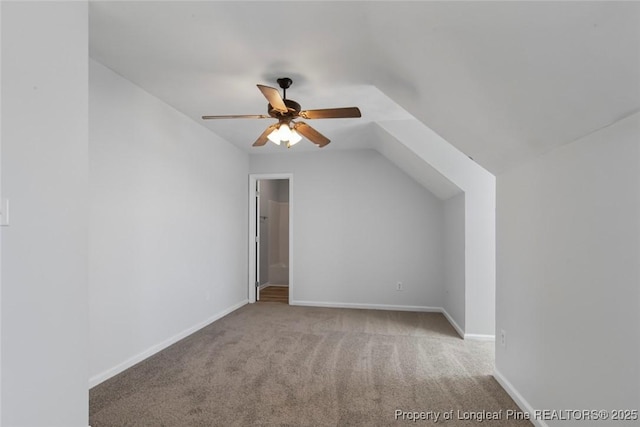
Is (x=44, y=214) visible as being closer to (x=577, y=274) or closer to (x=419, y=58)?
(x=419, y=58)

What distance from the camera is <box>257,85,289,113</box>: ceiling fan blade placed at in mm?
2287

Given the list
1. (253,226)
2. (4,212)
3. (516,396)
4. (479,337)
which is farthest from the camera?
(253,226)

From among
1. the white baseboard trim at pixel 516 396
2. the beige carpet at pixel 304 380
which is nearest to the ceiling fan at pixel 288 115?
the beige carpet at pixel 304 380

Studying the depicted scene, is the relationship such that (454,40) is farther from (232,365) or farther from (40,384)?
(232,365)

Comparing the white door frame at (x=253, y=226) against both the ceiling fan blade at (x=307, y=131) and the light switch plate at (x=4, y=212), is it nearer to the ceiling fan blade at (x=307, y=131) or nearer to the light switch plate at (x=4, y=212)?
the ceiling fan blade at (x=307, y=131)

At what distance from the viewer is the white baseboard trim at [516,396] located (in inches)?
81.7

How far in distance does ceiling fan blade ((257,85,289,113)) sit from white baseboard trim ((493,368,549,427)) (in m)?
2.52

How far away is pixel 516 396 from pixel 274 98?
2.57 metres

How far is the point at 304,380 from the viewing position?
271 centimetres

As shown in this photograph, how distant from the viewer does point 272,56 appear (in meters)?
2.45

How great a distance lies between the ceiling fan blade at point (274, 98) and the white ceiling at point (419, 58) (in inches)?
11.2

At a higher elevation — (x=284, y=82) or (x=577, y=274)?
(x=284, y=82)

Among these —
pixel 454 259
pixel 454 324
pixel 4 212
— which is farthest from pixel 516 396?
pixel 4 212

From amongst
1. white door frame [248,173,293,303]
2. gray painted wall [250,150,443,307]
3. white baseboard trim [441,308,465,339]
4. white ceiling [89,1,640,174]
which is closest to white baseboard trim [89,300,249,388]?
white door frame [248,173,293,303]
